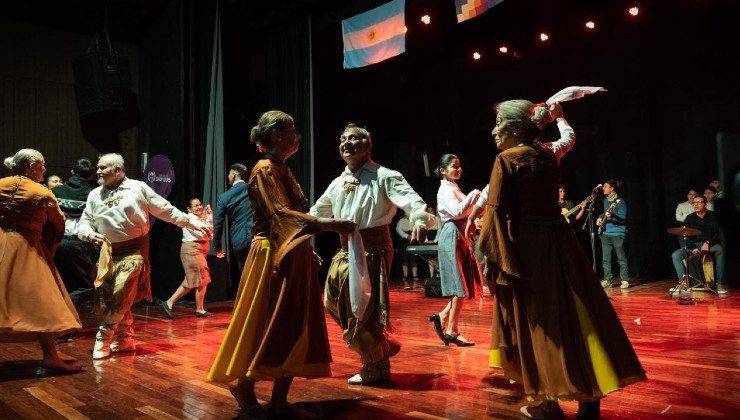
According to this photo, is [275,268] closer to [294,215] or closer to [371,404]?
[294,215]

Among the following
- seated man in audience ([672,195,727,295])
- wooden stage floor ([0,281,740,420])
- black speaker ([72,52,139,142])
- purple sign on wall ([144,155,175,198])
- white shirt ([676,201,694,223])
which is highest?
black speaker ([72,52,139,142])

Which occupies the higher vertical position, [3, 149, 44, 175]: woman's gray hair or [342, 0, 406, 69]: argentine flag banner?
[342, 0, 406, 69]: argentine flag banner

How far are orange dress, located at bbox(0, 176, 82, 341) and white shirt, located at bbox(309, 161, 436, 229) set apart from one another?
2098mm

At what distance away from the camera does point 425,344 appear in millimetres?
4879

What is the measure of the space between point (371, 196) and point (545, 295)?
126 centimetres

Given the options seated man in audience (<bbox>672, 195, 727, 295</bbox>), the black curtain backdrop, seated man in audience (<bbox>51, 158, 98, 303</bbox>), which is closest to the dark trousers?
seated man in audience (<bbox>51, 158, 98, 303</bbox>)

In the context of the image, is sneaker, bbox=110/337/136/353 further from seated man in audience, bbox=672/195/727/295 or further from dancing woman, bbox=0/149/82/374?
seated man in audience, bbox=672/195/727/295

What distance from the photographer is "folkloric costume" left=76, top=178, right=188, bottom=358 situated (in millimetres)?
4473

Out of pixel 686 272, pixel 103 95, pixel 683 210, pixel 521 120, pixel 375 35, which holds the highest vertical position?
pixel 375 35

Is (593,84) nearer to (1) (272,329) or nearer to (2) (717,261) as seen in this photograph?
(2) (717,261)

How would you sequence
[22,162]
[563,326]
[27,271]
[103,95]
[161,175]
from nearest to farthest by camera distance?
[563,326] < [27,271] < [22,162] < [161,175] < [103,95]

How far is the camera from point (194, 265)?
7109 millimetres

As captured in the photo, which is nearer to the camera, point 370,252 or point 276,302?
point 276,302

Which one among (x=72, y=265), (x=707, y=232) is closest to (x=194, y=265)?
(x=72, y=265)
